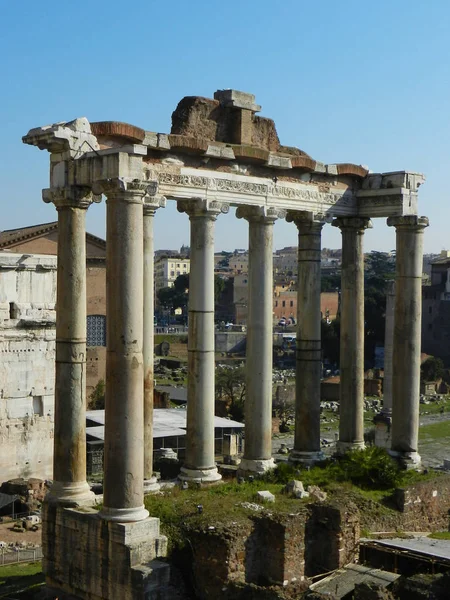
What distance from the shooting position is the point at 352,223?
71.8 ft

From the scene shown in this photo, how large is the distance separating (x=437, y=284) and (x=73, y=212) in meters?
91.3

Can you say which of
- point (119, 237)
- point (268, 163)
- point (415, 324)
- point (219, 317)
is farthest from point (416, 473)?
point (219, 317)

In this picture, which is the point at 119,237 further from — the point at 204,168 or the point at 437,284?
the point at 437,284

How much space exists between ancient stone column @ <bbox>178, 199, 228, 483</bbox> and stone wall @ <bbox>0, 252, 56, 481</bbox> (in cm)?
2123

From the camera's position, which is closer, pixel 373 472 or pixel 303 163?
pixel 373 472

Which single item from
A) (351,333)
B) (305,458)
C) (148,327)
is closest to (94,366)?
(351,333)

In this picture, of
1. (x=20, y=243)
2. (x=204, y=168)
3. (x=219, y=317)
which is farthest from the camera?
(x=219, y=317)

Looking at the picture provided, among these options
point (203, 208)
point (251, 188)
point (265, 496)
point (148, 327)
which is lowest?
point (265, 496)

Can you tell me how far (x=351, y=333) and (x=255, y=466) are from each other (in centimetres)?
414

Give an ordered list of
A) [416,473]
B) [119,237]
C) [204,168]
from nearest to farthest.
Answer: [119,237] → [204,168] → [416,473]

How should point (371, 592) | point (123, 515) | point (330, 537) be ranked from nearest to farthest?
1. point (371, 592)
2. point (123, 515)
3. point (330, 537)

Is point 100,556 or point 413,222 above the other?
point 413,222

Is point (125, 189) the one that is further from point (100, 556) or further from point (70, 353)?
point (100, 556)

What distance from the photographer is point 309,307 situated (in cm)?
2108
